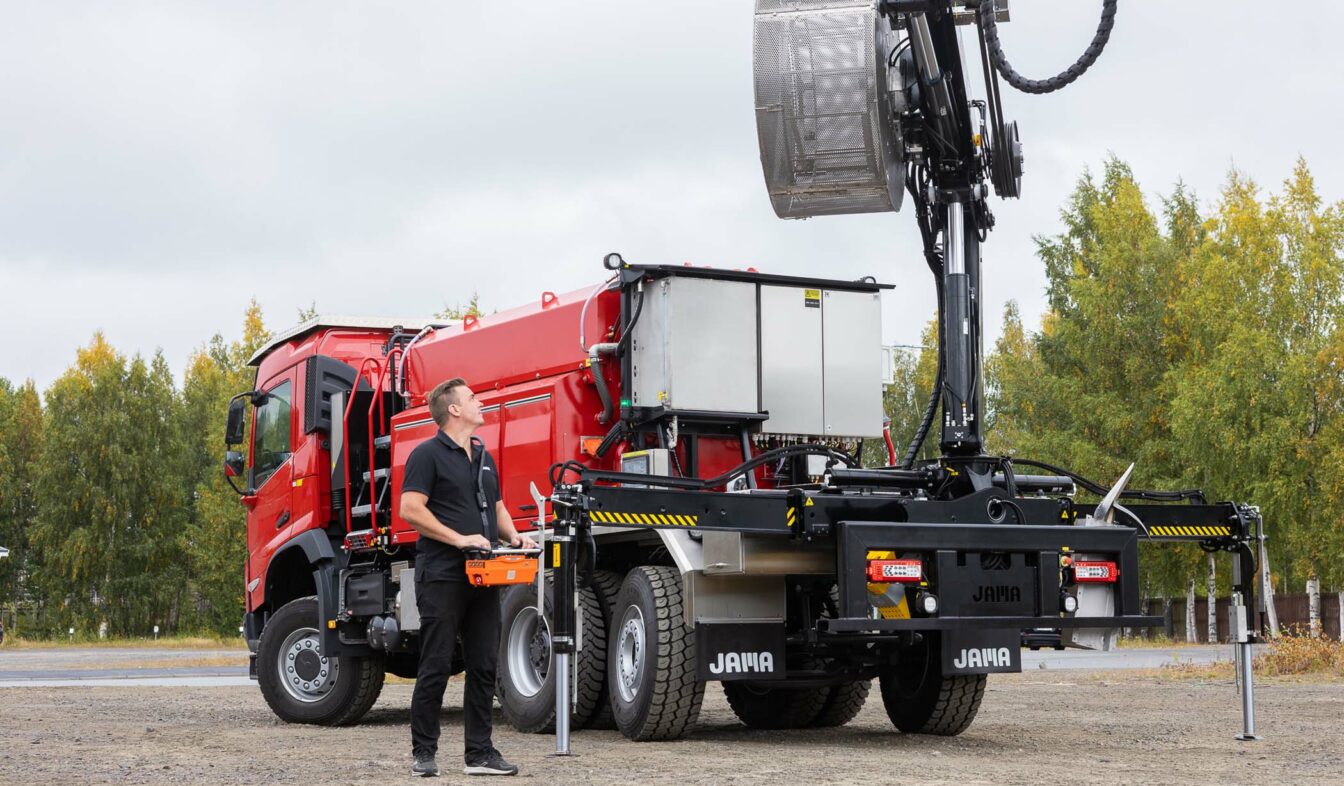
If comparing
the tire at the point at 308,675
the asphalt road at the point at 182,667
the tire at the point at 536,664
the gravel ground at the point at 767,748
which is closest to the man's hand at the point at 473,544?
the gravel ground at the point at 767,748

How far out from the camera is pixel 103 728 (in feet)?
42.1

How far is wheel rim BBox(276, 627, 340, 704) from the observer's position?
14.0m

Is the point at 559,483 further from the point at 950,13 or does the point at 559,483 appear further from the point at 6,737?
the point at 6,737

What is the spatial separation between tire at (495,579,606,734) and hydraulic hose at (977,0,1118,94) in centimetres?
434

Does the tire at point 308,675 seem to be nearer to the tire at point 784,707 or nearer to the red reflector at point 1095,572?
the tire at point 784,707

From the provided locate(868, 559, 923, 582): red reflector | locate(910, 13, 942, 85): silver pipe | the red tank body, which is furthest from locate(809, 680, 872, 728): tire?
locate(910, 13, 942, 85): silver pipe

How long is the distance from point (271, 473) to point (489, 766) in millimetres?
8022

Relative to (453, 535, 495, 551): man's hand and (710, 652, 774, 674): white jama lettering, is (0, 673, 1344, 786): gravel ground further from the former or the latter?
(453, 535, 495, 551): man's hand

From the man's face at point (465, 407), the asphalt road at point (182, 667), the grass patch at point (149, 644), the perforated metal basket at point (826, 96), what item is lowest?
the grass patch at point (149, 644)

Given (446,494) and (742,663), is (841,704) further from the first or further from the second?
(446,494)

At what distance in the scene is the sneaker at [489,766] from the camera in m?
8.06

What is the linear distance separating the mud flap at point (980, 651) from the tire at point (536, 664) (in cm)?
232

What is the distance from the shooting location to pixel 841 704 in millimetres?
12367

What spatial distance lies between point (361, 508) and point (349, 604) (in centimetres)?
87
